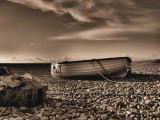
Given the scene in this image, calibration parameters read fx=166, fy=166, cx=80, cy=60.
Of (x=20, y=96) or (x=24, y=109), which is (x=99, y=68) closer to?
(x=20, y=96)

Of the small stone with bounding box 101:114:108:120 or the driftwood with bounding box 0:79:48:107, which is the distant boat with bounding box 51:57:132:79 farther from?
the small stone with bounding box 101:114:108:120

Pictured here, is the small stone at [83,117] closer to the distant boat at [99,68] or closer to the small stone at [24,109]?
the small stone at [24,109]

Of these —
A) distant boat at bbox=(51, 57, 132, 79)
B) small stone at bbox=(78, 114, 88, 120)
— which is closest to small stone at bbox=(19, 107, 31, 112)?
small stone at bbox=(78, 114, 88, 120)

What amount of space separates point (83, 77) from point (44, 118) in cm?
1077

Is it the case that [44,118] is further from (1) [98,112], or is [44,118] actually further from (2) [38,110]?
(1) [98,112]

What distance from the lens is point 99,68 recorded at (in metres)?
15.0

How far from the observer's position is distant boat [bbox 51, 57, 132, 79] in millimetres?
14602

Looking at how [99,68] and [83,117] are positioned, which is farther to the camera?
[99,68]

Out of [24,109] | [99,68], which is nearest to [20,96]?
[24,109]

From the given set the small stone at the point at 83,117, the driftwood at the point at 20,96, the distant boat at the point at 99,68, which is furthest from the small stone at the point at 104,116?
the distant boat at the point at 99,68

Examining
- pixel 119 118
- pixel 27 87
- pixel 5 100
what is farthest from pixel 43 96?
pixel 119 118

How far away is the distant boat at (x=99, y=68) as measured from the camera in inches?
575

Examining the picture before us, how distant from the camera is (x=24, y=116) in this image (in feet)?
18.0

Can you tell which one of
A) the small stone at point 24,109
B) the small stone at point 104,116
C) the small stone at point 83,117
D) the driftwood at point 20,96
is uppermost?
the driftwood at point 20,96
